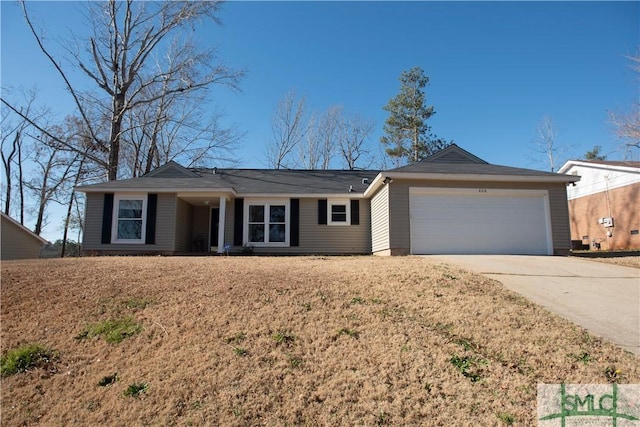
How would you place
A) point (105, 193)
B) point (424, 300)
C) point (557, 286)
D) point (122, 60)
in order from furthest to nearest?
point (122, 60), point (105, 193), point (557, 286), point (424, 300)

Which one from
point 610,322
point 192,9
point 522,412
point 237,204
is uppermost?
point 192,9

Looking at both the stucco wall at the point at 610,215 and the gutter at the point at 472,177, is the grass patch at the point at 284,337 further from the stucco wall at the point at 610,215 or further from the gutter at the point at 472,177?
the stucco wall at the point at 610,215

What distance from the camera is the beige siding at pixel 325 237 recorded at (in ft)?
50.0

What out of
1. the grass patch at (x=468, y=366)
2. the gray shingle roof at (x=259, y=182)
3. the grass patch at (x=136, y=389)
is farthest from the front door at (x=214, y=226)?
the grass patch at (x=468, y=366)

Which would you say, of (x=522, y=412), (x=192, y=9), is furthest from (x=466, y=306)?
(x=192, y=9)

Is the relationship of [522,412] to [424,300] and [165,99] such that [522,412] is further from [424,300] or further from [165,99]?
[165,99]

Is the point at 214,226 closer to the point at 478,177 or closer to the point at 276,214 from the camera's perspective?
the point at 276,214

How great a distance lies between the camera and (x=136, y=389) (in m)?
4.13

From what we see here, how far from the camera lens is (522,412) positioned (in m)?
3.62

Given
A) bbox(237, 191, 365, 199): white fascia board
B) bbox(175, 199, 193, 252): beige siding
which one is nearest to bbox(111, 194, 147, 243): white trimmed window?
bbox(175, 199, 193, 252): beige siding

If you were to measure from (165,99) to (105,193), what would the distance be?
1375cm

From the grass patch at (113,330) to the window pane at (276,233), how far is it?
9721mm

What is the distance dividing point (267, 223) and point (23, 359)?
426 inches

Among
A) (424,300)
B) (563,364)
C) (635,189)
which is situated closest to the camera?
(563,364)
